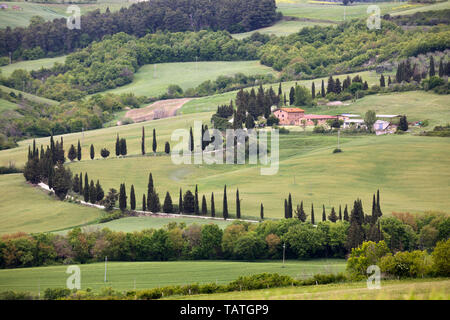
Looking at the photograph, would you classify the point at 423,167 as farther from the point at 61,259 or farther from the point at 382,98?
the point at 61,259

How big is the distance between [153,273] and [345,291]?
2289 centimetres

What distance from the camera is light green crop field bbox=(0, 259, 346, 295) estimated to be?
5991 cm

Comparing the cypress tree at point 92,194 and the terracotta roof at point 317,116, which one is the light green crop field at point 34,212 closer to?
the cypress tree at point 92,194

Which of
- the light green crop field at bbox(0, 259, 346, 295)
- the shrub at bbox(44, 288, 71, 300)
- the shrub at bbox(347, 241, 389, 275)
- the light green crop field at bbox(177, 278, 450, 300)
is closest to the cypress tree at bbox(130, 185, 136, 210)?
the light green crop field at bbox(0, 259, 346, 295)

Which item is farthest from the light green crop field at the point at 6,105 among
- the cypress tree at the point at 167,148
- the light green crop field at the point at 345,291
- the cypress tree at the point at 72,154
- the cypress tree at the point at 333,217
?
the light green crop field at the point at 345,291

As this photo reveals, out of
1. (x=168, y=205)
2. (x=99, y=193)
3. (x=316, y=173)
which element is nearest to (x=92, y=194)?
(x=99, y=193)

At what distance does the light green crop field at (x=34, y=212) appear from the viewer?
279 feet

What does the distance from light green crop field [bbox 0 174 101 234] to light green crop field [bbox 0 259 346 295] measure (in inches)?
695

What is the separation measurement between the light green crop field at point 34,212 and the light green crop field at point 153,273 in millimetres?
17659

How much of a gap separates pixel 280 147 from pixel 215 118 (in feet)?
49.8

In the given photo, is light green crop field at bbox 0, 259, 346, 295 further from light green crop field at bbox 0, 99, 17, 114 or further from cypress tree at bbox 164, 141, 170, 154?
light green crop field at bbox 0, 99, 17, 114

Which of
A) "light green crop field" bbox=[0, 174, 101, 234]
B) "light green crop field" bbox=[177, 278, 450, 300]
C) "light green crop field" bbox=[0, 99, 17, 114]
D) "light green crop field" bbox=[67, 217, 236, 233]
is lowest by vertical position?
"light green crop field" bbox=[0, 174, 101, 234]
